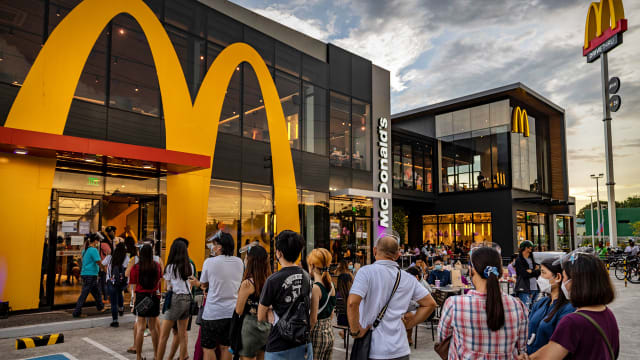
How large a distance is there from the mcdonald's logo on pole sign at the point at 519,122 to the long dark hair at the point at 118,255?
86.4 feet

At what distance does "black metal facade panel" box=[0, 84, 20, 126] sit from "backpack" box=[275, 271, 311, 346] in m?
9.34

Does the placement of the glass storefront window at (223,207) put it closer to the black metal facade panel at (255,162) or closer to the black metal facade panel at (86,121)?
the black metal facade panel at (255,162)

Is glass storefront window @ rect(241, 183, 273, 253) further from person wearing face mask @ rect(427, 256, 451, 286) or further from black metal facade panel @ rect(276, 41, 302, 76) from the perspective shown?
person wearing face mask @ rect(427, 256, 451, 286)

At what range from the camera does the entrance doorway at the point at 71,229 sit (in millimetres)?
10250

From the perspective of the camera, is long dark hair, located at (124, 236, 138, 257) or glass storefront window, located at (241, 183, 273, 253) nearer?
long dark hair, located at (124, 236, 138, 257)

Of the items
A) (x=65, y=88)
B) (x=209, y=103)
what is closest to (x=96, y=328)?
(x=65, y=88)

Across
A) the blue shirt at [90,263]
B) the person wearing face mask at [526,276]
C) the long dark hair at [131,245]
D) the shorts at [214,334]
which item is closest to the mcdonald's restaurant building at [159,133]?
the long dark hair at [131,245]

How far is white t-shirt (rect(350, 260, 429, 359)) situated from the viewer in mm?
3260

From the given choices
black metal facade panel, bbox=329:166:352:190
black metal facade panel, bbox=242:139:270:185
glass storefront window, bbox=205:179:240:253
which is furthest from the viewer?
black metal facade panel, bbox=329:166:352:190

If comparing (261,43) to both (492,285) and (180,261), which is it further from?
(492,285)

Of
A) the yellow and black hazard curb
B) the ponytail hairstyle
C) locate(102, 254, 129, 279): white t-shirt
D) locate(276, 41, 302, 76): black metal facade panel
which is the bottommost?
Answer: the yellow and black hazard curb

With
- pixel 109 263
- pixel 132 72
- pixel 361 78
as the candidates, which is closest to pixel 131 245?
pixel 109 263

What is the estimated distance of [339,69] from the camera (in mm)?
19297

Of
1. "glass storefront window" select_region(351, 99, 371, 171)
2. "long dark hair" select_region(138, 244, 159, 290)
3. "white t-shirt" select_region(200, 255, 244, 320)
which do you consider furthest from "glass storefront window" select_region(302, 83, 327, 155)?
"white t-shirt" select_region(200, 255, 244, 320)
